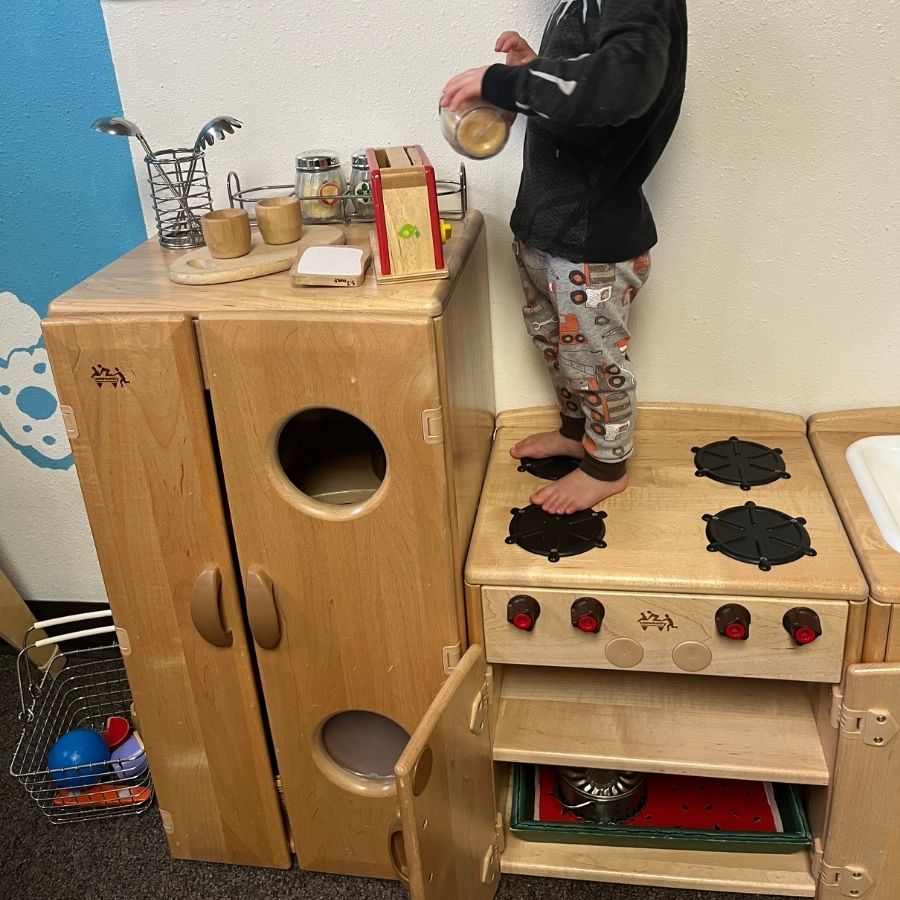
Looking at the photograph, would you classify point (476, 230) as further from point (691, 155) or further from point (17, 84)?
point (17, 84)

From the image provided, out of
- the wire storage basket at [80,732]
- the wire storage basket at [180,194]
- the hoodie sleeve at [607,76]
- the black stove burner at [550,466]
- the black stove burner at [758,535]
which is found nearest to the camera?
the hoodie sleeve at [607,76]

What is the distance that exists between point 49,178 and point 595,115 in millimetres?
902

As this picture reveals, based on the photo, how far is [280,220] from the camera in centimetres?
120

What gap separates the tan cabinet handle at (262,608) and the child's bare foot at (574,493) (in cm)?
37

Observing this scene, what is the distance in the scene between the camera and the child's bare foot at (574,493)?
1.26 meters

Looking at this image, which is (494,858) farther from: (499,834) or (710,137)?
(710,137)

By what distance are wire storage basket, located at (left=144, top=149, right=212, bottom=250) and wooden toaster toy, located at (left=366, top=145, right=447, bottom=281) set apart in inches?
12.4

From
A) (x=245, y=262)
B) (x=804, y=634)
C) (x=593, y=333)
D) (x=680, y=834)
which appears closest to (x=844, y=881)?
(x=680, y=834)

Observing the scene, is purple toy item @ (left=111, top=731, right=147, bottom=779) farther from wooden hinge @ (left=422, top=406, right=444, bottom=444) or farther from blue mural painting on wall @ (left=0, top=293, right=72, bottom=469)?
wooden hinge @ (left=422, top=406, right=444, bottom=444)

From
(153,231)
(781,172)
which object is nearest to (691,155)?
(781,172)

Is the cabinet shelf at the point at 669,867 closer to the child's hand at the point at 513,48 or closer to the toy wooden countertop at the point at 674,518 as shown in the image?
the toy wooden countertop at the point at 674,518

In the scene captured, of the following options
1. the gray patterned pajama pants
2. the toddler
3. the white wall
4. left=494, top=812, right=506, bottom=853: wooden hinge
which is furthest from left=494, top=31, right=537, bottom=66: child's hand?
left=494, top=812, right=506, bottom=853: wooden hinge

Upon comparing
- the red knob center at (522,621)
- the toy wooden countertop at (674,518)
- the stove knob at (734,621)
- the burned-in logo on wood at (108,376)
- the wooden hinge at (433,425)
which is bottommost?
the red knob center at (522,621)

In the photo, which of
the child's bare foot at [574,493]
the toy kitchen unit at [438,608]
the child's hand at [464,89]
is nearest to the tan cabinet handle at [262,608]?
the toy kitchen unit at [438,608]
